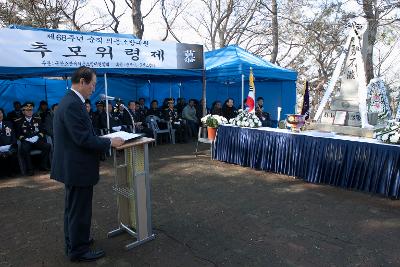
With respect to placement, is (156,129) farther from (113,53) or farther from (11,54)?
(11,54)

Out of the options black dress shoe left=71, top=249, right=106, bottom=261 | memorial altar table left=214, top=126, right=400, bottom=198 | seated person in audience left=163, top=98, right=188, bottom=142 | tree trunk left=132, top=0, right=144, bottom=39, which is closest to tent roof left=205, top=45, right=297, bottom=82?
seated person in audience left=163, top=98, right=188, bottom=142

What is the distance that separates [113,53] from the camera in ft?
22.3

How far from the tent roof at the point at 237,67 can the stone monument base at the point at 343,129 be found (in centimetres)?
282

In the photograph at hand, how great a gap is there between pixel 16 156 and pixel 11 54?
1.75 m

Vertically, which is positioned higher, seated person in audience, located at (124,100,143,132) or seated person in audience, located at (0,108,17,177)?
seated person in audience, located at (124,100,143,132)

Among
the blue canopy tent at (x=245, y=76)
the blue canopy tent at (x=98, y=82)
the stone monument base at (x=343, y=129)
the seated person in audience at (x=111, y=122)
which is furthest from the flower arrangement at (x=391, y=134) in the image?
the seated person in audience at (x=111, y=122)

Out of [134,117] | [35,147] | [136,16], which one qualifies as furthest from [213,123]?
[136,16]

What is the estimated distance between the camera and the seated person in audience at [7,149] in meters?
5.75

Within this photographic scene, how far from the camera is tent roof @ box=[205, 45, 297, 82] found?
852 centimetres

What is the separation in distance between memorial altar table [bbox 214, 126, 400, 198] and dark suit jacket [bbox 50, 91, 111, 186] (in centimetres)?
343

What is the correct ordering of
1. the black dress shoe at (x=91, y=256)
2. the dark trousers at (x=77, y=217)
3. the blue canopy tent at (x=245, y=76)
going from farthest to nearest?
the blue canopy tent at (x=245, y=76) → the black dress shoe at (x=91, y=256) → the dark trousers at (x=77, y=217)

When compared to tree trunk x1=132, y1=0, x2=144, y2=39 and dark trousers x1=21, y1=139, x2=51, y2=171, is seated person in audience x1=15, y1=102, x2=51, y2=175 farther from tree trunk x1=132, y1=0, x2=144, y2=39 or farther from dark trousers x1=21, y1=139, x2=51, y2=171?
tree trunk x1=132, y1=0, x2=144, y2=39

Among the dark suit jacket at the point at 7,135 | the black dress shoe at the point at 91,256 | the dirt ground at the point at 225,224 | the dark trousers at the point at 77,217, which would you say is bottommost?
the dirt ground at the point at 225,224

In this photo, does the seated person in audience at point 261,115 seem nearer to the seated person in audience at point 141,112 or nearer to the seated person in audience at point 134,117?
the seated person in audience at point 141,112
